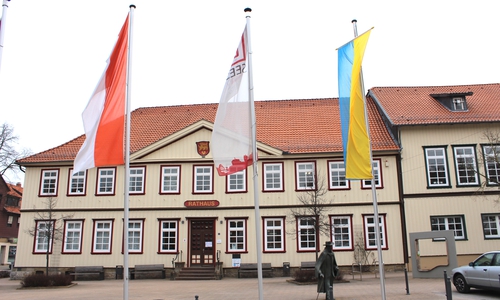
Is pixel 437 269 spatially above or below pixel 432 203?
below

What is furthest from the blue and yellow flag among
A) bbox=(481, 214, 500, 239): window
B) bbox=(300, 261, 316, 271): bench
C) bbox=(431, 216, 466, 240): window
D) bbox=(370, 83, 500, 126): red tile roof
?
bbox=(481, 214, 500, 239): window

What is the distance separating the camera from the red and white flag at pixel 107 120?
1029 cm

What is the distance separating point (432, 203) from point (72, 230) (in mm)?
20812

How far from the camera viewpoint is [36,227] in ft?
90.2

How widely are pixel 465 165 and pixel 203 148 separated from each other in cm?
1499

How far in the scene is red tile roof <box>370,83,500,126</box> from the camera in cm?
2641

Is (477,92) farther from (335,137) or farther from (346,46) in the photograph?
(346,46)

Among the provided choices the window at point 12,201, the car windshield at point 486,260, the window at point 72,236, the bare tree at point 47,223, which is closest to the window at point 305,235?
the car windshield at point 486,260

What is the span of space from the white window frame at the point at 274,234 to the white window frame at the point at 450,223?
8.27m

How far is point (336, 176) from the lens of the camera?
26.6 meters

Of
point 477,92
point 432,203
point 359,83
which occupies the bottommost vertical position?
point 432,203

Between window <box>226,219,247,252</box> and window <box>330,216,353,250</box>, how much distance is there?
16.4 feet

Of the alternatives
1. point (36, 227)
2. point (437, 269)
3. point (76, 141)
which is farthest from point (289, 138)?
point (36, 227)

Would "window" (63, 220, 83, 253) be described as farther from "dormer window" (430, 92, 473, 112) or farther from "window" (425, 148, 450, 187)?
"dormer window" (430, 92, 473, 112)
